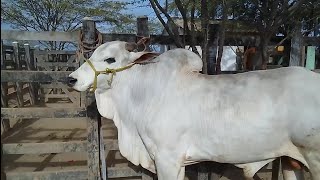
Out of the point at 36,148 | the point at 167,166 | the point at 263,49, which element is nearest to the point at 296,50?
the point at 263,49

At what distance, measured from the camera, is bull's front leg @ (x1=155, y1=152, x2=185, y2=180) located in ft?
8.83

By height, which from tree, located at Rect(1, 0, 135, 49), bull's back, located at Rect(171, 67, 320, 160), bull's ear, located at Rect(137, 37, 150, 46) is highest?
tree, located at Rect(1, 0, 135, 49)

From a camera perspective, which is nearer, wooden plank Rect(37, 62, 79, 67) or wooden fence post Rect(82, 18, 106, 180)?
wooden fence post Rect(82, 18, 106, 180)

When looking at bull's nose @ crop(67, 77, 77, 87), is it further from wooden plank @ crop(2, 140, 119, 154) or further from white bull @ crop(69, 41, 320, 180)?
wooden plank @ crop(2, 140, 119, 154)

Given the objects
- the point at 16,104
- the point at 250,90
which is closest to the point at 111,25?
the point at 16,104

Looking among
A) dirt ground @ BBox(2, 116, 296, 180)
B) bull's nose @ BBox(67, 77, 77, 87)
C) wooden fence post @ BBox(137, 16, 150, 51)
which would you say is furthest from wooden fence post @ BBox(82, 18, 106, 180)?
wooden fence post @ BBox(137, 16, 150, 51)

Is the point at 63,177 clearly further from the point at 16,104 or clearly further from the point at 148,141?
the point at 16,104

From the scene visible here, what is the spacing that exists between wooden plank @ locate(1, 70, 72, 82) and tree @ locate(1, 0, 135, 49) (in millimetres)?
12760

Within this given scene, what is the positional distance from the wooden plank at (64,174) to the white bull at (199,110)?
0.65 metres

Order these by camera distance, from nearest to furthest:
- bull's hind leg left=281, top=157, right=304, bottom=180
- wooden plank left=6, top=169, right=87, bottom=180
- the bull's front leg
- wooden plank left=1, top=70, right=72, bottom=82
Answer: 1. the bull's front leg
2. bull's hind leg left=281, top=157, right=304, bottom=180
3. wooden plank left=1, top=70, right=72, bottom=82
4. wooden plank left=6, top=169, right=87, bottom=180

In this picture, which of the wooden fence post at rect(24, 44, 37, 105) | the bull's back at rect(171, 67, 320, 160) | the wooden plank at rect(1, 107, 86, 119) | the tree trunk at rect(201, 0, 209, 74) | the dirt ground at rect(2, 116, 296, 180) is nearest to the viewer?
the bull's back at rect(171, 67, 320, 160)

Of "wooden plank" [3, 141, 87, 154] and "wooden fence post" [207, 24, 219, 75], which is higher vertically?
"wooden fence post" [207, 24, 219, 75]

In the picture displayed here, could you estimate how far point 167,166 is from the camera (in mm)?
2709

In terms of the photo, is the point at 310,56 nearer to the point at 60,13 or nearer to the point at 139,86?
the point at 139,86
